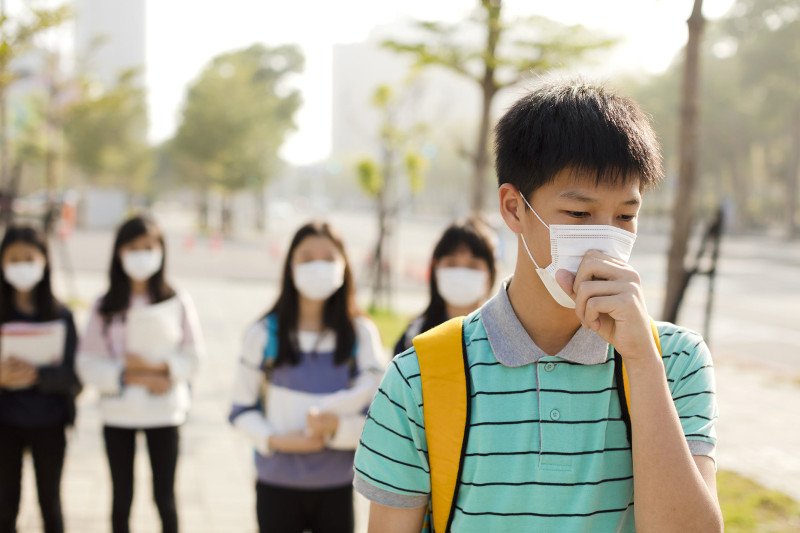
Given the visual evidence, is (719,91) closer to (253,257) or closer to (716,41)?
(716,41)

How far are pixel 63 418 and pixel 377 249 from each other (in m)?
10.8

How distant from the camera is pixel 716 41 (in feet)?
148

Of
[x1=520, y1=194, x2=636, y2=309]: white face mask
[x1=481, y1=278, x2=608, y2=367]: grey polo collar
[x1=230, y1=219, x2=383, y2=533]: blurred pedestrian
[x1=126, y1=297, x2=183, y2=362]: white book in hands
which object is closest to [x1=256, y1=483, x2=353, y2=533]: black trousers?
[x1=230, y1=219, x2=383, y2=533]: blurred pedestrian

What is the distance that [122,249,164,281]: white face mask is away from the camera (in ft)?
12.8

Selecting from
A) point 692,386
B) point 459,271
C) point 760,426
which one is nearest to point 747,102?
point 760,426

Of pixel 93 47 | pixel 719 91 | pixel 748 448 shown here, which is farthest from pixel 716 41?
pixel 748 448

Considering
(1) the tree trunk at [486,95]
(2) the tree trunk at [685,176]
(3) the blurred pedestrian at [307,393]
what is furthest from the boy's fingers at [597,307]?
(1) the tree trunk at [486,95]

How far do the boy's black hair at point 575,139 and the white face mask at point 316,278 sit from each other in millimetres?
1818

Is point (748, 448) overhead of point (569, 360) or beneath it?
beneath

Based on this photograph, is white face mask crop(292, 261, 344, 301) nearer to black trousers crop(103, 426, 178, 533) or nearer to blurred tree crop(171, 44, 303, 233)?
black trousers crop(103, 426, 178, 533)

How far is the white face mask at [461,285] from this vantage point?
3268 millimetres

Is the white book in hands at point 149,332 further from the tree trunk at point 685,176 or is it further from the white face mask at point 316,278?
the tree trunk at point 685,176

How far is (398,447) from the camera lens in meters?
1.48

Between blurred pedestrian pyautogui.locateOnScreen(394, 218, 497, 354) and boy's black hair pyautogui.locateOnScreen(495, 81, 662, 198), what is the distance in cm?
171
